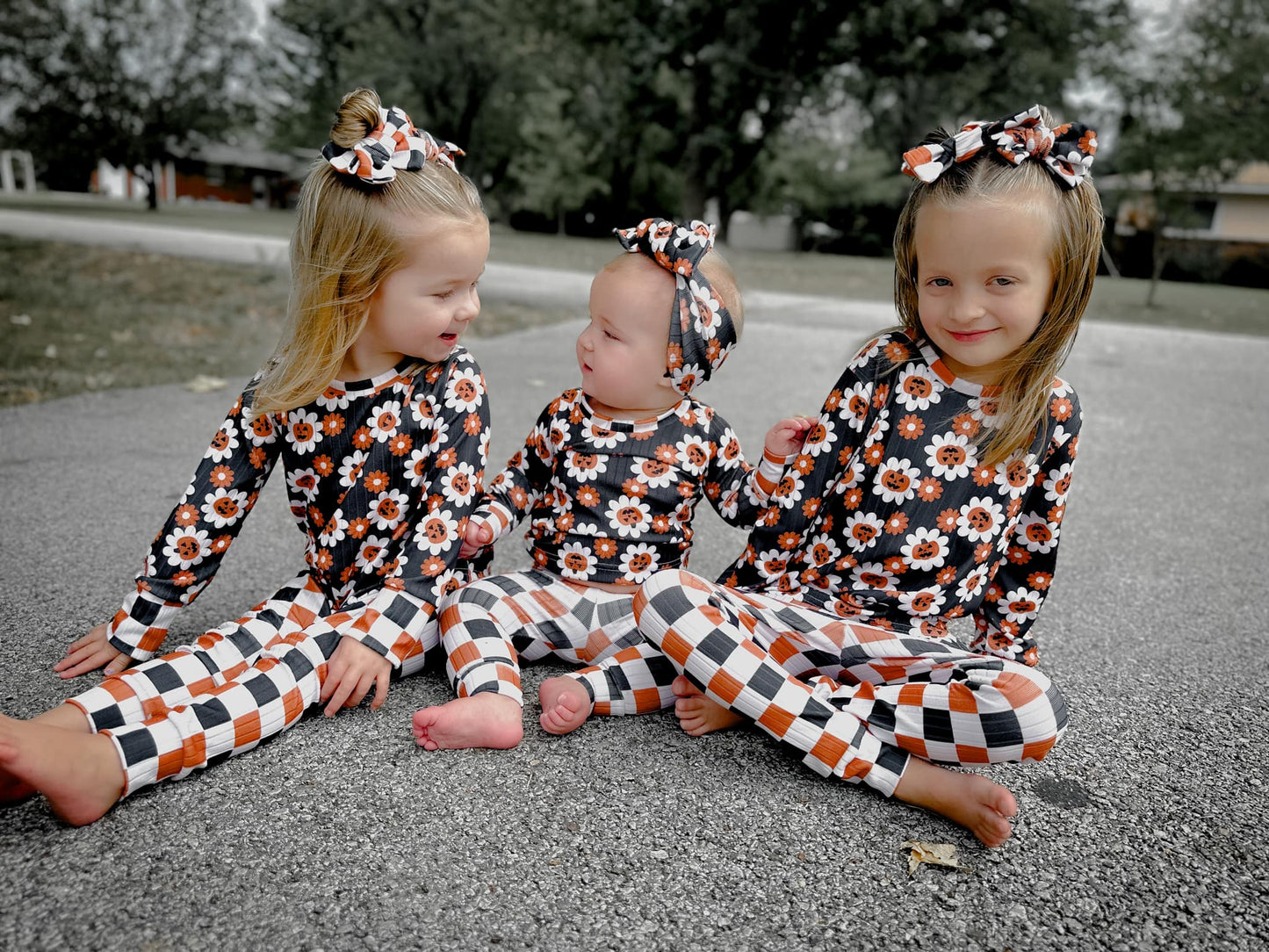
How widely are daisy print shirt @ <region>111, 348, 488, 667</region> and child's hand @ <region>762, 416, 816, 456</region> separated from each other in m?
0.60

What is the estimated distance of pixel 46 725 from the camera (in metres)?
1.43

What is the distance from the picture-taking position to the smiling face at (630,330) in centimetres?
195

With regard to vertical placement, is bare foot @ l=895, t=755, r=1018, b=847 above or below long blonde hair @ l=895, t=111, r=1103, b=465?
below

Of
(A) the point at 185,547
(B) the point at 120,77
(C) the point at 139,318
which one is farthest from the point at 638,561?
(B) the point at 120,77

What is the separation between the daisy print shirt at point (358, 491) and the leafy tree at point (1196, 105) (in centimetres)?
1315

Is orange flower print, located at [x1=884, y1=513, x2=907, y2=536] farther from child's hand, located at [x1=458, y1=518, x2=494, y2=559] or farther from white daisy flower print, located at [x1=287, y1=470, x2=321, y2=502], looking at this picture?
white daisy flower print, located at [x1=287, y1=470, x2=321, y2=502]

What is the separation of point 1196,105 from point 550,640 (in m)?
13.6

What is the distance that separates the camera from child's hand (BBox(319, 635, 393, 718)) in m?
1.77

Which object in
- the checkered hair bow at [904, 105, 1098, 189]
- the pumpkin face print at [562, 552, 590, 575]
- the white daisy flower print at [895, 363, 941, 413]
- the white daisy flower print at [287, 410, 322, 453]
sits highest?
the checkered hair bow at [904, 105, 1098, 189]

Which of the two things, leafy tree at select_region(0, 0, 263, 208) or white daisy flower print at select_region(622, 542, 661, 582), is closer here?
white daisy flower print at select_region(622, 542, 661, 582)

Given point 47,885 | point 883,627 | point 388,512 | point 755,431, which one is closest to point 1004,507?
point 883,627

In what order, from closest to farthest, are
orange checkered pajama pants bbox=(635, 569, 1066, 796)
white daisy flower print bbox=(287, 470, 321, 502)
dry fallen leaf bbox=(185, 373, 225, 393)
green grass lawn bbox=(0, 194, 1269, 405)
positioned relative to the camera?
orange checkered pajama pants bbox=(635, 569, 1066, 796) < white daisy flower print bbox=(287, 470, 321, 502) < dry fallen leaf bbox=(185, 373, 225, 393) < green grass lawn bbox=(0, 194, 1269, 405)

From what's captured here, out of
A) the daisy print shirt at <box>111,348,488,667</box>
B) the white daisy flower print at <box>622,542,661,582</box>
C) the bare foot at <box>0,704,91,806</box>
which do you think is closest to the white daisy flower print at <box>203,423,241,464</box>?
the daisy print shirt at <box>111,348,488,667</box>

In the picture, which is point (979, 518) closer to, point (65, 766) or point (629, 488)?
point (629, 488)
